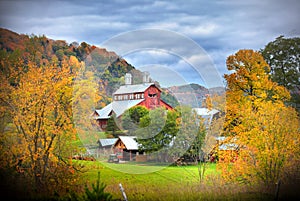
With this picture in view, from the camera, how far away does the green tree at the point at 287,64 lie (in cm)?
1043

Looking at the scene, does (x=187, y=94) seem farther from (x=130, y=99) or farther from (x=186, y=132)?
(x=130, y=99)

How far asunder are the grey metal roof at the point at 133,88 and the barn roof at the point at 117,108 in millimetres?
235

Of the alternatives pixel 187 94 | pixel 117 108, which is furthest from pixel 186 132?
pixel 117 108

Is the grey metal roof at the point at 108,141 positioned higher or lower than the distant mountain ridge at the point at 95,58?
lower

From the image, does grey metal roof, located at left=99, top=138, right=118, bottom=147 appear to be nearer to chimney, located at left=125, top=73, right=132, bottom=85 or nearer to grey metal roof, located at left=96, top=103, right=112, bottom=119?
grey metal roof, located at left=96, top=103, right=112, bottom=119

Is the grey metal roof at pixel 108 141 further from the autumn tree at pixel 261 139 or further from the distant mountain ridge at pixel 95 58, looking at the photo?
the autumn tree at pixel 261 139

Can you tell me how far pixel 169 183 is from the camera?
939cm

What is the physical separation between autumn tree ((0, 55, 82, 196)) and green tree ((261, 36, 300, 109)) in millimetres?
5212

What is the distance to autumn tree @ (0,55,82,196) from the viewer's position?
8.96 m

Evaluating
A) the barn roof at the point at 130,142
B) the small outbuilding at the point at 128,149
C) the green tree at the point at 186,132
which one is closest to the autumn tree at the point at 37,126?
the small outbuilding at the point at 128,149

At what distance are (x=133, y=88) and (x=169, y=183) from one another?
2.38m

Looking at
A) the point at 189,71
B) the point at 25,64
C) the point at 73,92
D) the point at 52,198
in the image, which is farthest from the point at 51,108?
the point at 189,71

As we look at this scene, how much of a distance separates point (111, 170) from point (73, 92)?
6.57 feet

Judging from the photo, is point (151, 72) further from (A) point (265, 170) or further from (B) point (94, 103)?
(A) point (265, 170)
